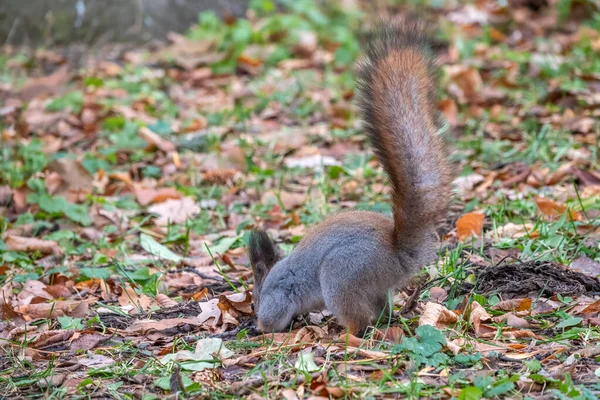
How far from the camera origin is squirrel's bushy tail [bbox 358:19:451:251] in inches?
118

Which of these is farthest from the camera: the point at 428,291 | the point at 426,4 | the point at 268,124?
the point at 426,4

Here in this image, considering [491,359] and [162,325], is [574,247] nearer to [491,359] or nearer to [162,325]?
[491,359]

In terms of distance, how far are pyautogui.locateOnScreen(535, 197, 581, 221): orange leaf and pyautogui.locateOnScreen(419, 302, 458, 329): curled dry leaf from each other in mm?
1345

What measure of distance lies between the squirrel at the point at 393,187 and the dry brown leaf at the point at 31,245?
201cm

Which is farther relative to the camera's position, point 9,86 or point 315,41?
point 315,41

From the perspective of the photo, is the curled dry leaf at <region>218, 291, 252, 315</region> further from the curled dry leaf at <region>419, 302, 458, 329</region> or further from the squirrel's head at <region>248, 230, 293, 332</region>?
the curled dry leaf at <region>419, 302, 458, 329</region>

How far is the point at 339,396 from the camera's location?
2.61 m

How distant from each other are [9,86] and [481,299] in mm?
6292

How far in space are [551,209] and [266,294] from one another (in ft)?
5.96

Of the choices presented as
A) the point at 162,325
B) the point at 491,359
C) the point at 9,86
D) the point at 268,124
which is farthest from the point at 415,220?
the point at 9,86

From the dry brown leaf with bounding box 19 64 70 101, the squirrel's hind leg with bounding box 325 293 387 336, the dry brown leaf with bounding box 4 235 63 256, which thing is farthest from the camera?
the dry brown leaf with bounding box 19 64 70 101

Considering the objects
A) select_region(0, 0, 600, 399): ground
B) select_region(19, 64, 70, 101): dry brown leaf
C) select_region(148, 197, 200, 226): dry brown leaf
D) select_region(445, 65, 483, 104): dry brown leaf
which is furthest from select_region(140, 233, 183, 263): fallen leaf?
select_region(19, 64, 70, 101): dry brown leaf

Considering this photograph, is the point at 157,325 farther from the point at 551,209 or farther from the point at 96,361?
the point at 551,209

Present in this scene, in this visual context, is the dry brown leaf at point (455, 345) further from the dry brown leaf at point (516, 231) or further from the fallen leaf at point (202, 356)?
the dry brown leaf at point (516, 231)
